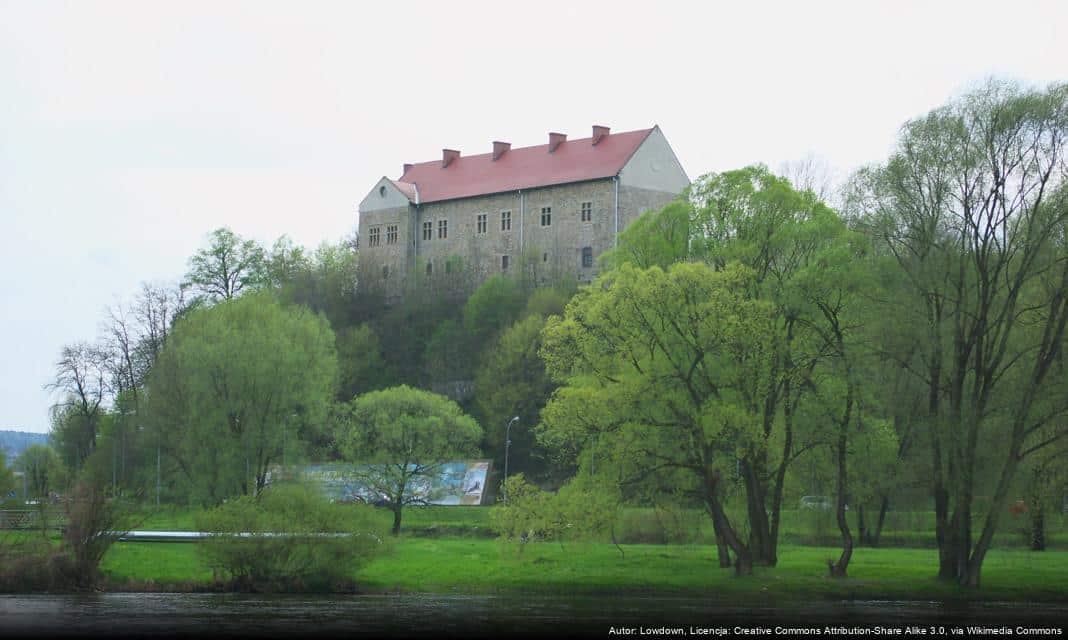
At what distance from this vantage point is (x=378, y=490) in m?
67.2

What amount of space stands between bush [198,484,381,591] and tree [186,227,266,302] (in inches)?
2686

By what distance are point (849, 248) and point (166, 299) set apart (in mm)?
57824

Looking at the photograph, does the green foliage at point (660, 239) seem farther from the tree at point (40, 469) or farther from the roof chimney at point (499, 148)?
the roof chimney at point (499, 148)

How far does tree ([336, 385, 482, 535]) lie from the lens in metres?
67.9

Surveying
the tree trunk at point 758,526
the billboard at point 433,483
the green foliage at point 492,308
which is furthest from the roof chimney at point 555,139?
the tree trunk at point 758,526

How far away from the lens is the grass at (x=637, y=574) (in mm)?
43750

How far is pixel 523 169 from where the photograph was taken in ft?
357

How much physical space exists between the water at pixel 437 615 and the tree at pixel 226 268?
2770 inches

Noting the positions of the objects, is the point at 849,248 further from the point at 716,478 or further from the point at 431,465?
the point at 431,465

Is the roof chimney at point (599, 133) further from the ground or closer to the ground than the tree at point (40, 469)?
further from the ground

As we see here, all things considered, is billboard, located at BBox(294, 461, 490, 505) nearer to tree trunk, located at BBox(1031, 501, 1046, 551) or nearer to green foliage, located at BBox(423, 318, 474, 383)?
green foliage, located at BBox(423, 318, 474, 383)

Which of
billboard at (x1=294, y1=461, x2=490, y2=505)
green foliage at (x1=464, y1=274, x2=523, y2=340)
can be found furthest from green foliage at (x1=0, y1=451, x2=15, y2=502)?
green foliage at (x1=464, y1=274, x2=523, y2=340)

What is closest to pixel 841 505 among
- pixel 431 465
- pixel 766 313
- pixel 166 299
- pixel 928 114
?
pixel 766 313

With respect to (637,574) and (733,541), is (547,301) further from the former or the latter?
(733,541)
